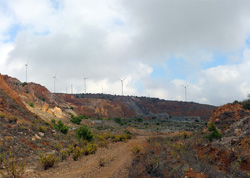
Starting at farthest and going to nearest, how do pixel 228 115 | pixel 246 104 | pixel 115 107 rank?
pixel 115 107, pixel 228 115, pixel 246 104

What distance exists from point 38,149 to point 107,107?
258 ft

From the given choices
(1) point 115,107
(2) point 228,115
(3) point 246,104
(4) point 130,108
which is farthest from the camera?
(4) point 130,108

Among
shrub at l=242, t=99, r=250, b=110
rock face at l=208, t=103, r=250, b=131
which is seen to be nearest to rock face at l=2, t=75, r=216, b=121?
rock face at l=208, t=103, r=250, b=131

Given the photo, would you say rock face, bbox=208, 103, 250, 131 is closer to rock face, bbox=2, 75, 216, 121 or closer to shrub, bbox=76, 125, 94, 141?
shrub, bbox=76, 125, 94, 141

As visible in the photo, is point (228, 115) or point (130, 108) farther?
point (130, 108)

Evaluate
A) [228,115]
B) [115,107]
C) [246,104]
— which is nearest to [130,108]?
[115,107]

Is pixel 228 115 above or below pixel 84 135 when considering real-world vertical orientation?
above

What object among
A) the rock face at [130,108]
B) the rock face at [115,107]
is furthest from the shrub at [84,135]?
the rock face at [130,108]

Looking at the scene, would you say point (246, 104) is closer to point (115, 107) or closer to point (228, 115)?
point (228, 115)

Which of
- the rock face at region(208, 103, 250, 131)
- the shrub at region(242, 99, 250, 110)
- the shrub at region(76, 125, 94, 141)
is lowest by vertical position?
the shrub at region(76, 125, 94, 141)

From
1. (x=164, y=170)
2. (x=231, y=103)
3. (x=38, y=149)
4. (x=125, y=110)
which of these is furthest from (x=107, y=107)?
(x=164, y=170)

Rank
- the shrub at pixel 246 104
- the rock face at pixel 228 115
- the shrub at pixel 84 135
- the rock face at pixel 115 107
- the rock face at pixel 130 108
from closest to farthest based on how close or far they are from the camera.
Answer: the shrub at pixel 84 135
the rock face at pixel 228 115
the shrub at pixel 246 104
the rock face at pixel 115 107
the rock face at pixel 130 108

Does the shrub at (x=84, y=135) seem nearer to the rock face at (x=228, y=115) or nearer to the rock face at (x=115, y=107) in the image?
the rock face at (x=228, y=115)

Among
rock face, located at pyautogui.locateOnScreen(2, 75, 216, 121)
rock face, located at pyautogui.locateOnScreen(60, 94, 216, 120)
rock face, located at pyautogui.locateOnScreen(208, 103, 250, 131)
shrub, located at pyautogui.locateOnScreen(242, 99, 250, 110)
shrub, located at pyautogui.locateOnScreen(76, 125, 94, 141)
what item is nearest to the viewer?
shrub, located at pyautogui.locateOnScreen(76, 125, 94, 141)
